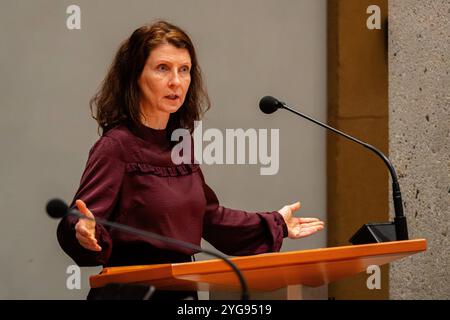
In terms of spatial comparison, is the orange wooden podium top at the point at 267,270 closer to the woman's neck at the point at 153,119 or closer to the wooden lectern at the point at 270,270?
the wooden lectern at the point at 270,270

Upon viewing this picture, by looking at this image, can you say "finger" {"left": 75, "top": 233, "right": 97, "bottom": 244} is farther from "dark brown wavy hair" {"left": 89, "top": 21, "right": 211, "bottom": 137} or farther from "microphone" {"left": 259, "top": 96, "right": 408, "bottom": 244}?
"microphone" {"left": 259, "top": 96, "right": 408, "bottom": 244}

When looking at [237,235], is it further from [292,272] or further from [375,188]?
[375,188]

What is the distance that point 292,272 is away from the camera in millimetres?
2164

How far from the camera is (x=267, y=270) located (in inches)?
83.0

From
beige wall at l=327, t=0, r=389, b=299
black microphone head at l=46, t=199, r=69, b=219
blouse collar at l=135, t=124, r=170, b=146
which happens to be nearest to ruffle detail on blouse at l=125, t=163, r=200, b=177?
blouse collar at l=135, t=124, r=170, b=146

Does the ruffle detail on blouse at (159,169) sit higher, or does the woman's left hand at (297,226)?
the ruffle detail on blouse at (159,169)

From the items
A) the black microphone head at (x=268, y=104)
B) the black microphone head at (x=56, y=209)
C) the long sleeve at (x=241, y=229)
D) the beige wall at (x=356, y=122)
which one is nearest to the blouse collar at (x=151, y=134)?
the long sleeve at (x=241, y=229)

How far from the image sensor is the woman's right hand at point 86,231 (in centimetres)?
224

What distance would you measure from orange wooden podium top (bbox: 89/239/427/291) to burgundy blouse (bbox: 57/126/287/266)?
278 millimetres

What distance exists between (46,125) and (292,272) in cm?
211

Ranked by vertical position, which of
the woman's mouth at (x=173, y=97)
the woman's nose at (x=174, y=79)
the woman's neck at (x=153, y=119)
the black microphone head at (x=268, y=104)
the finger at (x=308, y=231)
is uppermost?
the woman's nose at (x=174, y=79)

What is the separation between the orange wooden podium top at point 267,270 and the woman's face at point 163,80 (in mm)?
684

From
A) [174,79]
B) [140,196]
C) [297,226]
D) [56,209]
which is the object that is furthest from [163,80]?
[56,209]
